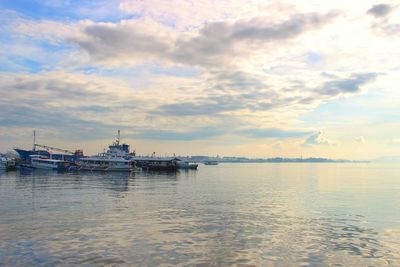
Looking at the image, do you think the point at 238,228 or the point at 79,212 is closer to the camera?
the point at 238,228

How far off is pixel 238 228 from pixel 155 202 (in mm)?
19596

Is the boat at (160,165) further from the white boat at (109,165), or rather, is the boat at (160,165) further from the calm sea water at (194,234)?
the calm sea water at (194,234)

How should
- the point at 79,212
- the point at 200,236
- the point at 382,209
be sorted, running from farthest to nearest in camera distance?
1. the point at 382,209
2. the point at 79,212
3. the point at 200,236

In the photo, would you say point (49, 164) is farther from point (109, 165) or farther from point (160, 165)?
point (160, 165)

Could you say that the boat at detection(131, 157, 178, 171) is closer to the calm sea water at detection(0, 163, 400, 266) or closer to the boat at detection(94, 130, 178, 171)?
the boat at detection(94, 130, 178, 171)

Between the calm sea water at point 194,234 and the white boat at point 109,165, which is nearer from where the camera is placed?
the calm sea water at point 194,234

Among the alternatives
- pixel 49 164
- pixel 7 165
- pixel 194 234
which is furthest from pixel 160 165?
pixel 194 234

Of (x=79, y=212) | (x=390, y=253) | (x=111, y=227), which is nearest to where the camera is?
(x=390, y=253)

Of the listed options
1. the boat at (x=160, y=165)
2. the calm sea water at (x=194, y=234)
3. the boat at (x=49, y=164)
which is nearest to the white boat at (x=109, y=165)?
the boat at (x=49, y=164)

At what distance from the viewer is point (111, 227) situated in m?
31.2

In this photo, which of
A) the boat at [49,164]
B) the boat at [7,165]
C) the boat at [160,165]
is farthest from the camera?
the boat at [160,165]

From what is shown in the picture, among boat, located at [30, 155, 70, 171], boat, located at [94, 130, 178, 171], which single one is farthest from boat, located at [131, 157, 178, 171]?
boat, located at [30, 155, 70, 171]

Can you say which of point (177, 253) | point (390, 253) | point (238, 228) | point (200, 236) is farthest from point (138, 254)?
point (390, 253)

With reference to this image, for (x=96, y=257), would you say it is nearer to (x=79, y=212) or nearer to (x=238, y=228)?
(x=238, y=228)
